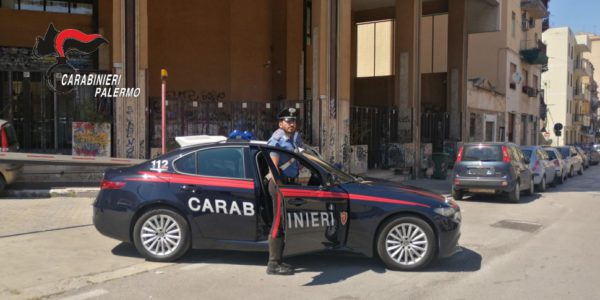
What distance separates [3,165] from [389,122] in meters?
14.0

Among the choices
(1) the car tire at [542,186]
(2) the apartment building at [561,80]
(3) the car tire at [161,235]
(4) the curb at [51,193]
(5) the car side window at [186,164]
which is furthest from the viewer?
(2) the apartment building at [561,80]

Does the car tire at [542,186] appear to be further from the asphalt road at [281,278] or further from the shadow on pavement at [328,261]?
the shadow on pavement at [328,261]

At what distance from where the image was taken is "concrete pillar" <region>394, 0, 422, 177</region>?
824 inches

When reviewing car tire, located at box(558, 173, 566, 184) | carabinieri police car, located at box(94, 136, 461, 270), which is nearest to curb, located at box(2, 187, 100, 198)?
carabinieri police car, located at box(94, 136, 461, 270)

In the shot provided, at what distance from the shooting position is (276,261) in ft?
19.2

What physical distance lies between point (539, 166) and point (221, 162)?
42.1 ft

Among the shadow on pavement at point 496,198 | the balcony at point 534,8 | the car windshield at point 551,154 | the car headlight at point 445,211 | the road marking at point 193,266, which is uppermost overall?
the balcony at point 534,8

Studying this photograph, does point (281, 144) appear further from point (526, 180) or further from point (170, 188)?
point (526, 180)

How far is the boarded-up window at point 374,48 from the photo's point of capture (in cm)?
2900

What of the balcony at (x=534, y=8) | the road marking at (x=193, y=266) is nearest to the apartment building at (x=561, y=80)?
the balcony at (x=534, y=8)

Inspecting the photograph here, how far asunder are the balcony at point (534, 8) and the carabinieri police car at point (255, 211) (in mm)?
36181

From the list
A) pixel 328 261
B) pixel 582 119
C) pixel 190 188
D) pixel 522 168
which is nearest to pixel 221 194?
pixel 190 188

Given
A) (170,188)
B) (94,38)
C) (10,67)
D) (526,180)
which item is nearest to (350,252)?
(170,188)

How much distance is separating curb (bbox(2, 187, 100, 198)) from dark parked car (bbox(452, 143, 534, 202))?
9.06 m
